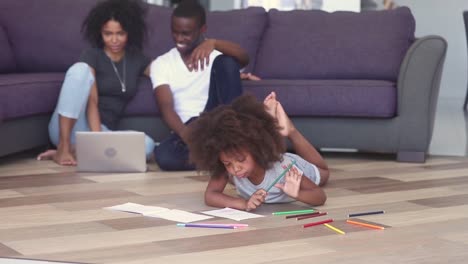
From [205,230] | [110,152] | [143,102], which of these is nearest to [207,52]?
[143,102]

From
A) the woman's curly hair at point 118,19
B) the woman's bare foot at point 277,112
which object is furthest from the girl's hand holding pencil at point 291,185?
the woman's curly hair at point 118,19

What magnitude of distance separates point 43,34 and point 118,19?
756 millimetres

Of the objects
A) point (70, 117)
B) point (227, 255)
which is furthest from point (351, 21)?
point (227, 255)

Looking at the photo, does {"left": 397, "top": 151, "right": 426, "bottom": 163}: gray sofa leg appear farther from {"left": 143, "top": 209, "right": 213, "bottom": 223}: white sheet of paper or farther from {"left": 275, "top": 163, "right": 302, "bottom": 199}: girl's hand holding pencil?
{"left": 143, "top": 209, "right": 213, "bottom": 223}: white sheet of paper

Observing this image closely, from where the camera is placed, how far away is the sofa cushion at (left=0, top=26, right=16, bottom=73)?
4.88 metres

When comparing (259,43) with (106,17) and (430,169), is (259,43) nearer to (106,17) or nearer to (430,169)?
(106,17)

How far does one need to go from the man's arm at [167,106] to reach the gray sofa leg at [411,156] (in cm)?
112

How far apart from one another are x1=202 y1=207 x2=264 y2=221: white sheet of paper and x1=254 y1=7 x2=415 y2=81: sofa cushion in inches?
78.4

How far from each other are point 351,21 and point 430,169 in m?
1.16

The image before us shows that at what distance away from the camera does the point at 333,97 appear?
14.6 ft

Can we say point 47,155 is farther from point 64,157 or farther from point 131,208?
point 131,208

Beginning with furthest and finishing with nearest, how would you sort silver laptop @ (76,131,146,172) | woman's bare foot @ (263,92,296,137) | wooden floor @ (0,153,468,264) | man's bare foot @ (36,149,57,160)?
man's bare foot @ (36,149,57,160) < silver laptop @ (76,131,146,172) < woman's bare foot @ (263,92,296,137) < wooden floor @ (0,153,468,264)

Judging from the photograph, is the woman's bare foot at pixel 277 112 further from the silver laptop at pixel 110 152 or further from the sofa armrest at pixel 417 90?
the sofa armrest at pixel 417 90

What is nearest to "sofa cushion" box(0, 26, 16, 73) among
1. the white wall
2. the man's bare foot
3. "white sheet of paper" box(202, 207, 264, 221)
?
the man's bare foot
